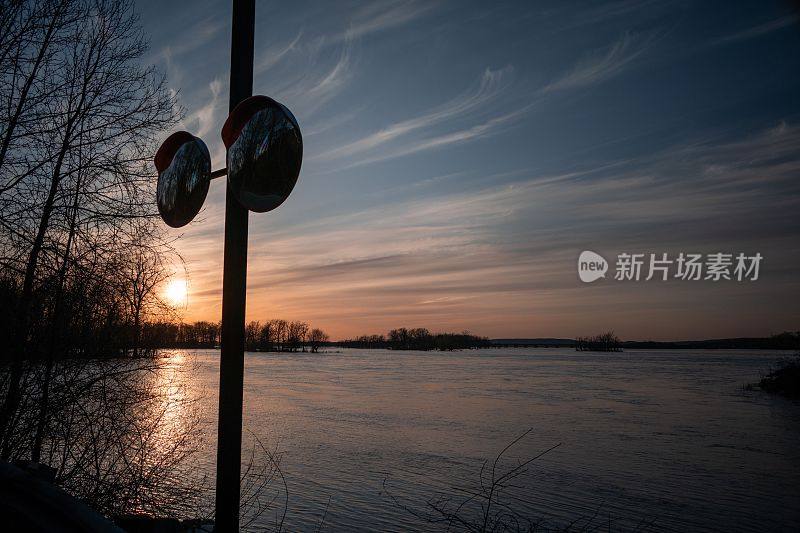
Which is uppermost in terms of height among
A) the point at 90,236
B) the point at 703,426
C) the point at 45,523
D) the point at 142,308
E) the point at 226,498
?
the point at 90,236

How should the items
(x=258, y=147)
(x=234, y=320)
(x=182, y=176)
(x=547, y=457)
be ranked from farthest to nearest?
1. (x=547, y=457)
2. (x=182, y=176)
3. (x=234, y=320)
4. (x=258, y=147)

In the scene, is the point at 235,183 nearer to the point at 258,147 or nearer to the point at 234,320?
the point at 258,147

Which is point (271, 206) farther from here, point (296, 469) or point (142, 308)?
point (296, 469)

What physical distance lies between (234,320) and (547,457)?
612 inches

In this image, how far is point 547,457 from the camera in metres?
15.8

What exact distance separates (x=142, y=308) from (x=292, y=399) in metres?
22.2

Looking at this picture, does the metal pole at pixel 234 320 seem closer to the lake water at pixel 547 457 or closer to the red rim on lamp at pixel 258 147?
the red rim on lamp at pixel 258 147

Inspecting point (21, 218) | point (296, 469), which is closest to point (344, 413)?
point (296, 469)

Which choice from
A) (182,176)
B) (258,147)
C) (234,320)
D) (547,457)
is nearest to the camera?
(258,147)

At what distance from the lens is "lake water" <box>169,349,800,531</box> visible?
10531 millimetres

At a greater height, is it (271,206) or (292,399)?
(271,206)

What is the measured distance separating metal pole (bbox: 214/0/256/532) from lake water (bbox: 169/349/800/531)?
217 inches

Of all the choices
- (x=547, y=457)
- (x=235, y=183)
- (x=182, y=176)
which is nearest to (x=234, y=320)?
(x=235, y=183)

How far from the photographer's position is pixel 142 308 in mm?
7430
